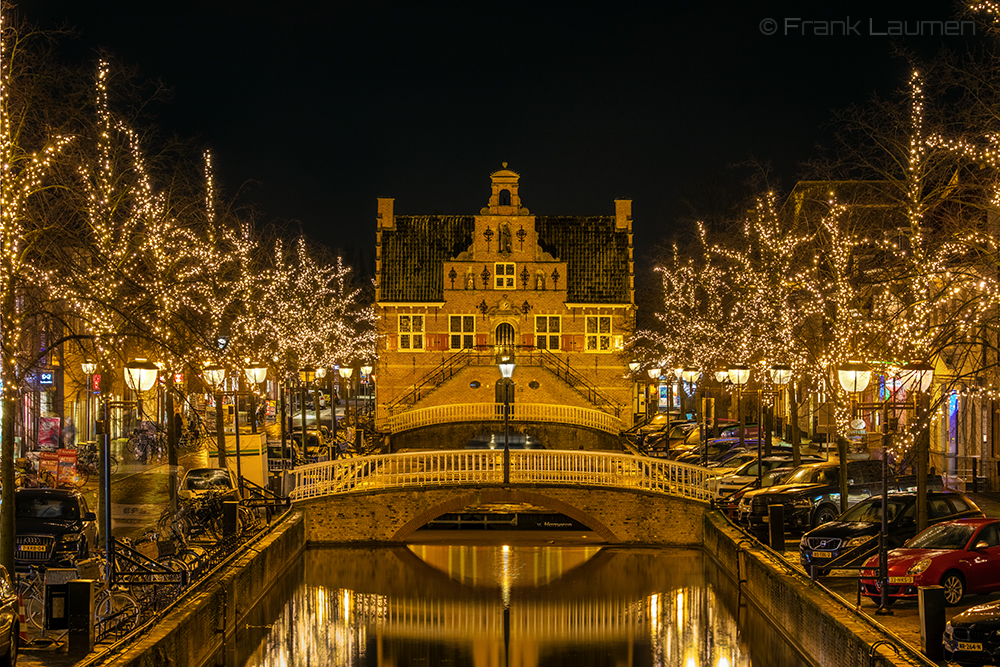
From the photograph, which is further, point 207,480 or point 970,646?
point 207,480

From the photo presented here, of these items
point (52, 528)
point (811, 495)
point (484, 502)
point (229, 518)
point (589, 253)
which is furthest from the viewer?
point (589, 253)

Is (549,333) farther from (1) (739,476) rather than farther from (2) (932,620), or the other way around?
(2) (932,620)

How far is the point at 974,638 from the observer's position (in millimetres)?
11383

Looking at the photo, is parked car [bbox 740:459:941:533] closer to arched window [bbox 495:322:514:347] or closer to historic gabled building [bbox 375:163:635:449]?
historic gabled building [bbox 375:163:635:449]

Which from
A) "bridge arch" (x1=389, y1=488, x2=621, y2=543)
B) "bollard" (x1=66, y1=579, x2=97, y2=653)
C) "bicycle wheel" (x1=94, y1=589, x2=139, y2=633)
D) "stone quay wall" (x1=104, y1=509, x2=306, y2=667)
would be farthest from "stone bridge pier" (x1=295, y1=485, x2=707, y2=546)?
"bollard" (x1=66, y1=579, x2=97, y2=653)

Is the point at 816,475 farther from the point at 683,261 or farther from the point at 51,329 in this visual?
the point at 683,261

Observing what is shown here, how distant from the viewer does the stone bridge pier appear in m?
27.4

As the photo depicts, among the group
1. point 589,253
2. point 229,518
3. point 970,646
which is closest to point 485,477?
point 229,518

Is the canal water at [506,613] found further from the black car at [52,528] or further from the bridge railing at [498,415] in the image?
the bridge railing at [498,415]

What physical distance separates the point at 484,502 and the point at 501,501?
0.46 metres

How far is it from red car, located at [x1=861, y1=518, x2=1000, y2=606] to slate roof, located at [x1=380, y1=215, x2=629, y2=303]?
44.0 meters

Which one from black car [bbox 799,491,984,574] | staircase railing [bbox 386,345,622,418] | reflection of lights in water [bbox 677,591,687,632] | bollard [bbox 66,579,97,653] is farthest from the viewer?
staircase railing [bbox 386,345,622,418]

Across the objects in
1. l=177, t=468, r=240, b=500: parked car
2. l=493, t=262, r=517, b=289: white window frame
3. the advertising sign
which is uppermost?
l=493, t=262, r=517, b=289: white window frame

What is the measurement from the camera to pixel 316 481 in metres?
27.7
